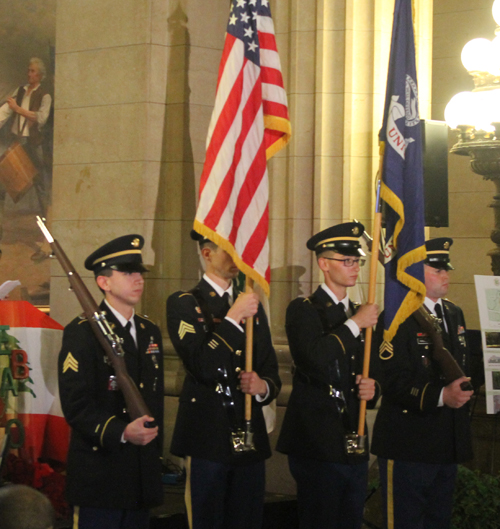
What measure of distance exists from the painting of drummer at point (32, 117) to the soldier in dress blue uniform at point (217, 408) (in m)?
3.77

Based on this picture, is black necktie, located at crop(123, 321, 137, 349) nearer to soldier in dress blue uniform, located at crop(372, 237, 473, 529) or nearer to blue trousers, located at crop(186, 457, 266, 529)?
blue trousers, located at crop(186, 457, 266, 529)

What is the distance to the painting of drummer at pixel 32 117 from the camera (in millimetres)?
7297

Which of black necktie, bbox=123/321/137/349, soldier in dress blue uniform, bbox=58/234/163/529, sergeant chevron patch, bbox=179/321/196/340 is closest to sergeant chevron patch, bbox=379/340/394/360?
sergeant chevron patch, bbox=179/321/196/340

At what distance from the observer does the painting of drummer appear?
7.30m

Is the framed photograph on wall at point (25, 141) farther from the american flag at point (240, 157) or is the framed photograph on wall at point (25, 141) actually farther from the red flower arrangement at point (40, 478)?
the american flag at point (240, 157)

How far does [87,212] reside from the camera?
6648 millimetres

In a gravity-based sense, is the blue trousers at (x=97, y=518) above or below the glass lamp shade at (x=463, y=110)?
below

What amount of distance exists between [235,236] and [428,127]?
6.67 ft

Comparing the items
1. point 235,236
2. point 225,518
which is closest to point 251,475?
point 225,518

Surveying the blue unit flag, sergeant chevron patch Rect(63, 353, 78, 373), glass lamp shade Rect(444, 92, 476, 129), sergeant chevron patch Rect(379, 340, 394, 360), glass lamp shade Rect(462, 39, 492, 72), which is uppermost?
glass lamp shade Rect(462, 39, 492, 72)

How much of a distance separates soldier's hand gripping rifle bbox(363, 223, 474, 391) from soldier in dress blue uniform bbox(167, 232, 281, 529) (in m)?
0.91

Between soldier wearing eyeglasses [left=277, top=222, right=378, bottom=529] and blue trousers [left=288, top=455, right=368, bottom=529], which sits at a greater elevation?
soldier wearing eyeglasses [left=277, top=222, right=378, bottom=529]

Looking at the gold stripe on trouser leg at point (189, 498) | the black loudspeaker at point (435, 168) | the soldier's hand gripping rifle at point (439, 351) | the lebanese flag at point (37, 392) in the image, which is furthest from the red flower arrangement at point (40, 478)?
the black loudspeaker at point (435, 168)

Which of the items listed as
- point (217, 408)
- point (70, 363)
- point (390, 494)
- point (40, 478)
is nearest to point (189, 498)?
point (217, 408)
